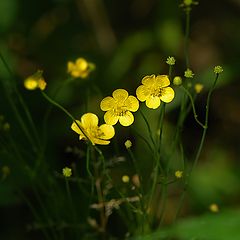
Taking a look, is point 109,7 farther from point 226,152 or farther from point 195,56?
point 226,152

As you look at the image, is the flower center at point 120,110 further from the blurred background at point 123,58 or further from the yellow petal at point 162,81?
the blurred background at point 123,58

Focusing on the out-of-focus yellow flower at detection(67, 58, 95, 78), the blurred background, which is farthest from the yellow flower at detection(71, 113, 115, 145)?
the blurred background

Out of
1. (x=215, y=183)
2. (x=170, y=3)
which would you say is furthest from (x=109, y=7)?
(x=215, y=183)

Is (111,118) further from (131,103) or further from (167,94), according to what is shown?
(167,94)

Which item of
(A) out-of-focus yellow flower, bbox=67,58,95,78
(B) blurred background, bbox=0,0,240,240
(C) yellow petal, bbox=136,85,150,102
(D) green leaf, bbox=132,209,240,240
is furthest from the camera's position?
(B) blurred background, bbox=0,0,240,240

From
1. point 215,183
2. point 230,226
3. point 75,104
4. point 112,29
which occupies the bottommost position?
point 215,183

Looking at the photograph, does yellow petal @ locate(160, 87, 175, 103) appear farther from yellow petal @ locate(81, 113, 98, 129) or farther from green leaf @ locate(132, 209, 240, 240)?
green leaf @ locate(132, 209, 240, 240)
